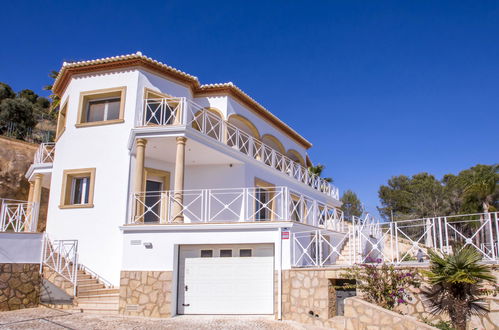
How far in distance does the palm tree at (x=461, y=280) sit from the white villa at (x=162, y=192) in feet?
13.2

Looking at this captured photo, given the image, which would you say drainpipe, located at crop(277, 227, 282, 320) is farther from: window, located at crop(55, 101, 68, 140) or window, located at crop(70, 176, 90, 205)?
window, located at crop(55, 101, 68, 140)

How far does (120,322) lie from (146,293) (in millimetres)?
1207

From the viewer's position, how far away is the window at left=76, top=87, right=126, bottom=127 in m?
15.4

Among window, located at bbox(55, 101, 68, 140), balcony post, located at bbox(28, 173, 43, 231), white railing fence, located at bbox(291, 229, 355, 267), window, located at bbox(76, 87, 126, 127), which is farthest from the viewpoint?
window, located at bbox(55, 101, 68, 140)

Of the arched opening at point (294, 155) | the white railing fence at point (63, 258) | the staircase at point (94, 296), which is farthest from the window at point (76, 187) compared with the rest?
the arched opening at point (294, 155)

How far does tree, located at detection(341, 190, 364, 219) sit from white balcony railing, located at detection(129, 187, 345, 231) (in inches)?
890

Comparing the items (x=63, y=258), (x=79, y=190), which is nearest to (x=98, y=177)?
(x=79, y=190)

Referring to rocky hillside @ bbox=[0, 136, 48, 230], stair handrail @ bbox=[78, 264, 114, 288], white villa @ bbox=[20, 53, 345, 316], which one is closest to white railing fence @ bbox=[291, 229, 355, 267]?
white villa @ bbox=[20, 53, 345, 316]

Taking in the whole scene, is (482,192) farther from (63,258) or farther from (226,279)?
(63,258)

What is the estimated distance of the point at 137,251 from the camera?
11.7 meters

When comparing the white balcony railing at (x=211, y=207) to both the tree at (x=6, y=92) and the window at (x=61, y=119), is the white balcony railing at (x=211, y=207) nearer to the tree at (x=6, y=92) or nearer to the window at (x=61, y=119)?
the window at (x=61, y=119)

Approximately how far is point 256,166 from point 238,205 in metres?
1.95

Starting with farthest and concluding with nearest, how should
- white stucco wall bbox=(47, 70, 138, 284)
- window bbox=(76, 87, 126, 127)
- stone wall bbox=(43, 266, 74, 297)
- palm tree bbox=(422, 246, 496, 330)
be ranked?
window bbox=(76, 87, 126, 127)
white stucco wall bbox=(47, 70, 138, 284)
stone wall bbox=(43, 266, 74, 297)
palm tree bbox=(422, 246, 496, 330)

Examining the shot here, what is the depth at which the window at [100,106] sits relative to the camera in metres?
15.4
